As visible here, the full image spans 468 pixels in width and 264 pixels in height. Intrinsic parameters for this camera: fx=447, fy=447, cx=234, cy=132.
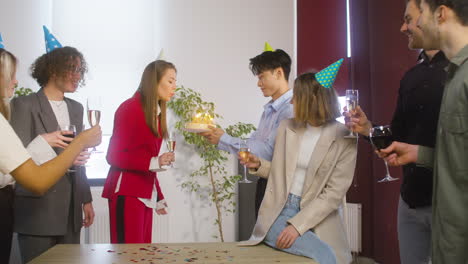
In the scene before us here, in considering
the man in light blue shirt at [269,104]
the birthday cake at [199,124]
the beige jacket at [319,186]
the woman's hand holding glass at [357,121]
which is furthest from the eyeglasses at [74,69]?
the woman's hand holding glass at [357,121]

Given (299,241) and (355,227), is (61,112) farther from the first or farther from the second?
(355,227)

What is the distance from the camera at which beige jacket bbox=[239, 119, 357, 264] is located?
2.10 m

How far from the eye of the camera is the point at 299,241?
203 cm

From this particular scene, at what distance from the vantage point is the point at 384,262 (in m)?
4.39

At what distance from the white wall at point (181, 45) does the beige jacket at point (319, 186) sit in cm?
280

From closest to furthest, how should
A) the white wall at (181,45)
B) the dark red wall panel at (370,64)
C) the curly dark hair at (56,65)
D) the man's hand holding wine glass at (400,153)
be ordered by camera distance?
the man's hand holding wine glass at (400,153)
the curly dark hair at (56,65)
the dark red wall panel at (370,64)
the white wall at (181,45)

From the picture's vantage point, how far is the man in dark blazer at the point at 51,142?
2.36 meters

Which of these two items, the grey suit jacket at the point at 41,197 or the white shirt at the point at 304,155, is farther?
the grey suit jacket at the point at 41,197

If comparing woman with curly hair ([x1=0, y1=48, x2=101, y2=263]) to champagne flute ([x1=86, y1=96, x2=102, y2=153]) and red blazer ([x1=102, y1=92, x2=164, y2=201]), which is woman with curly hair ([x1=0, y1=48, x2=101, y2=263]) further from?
red blazer ([x1=102, y1=92, x2=164, y2=201])

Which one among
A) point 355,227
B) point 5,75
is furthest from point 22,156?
point 355,227

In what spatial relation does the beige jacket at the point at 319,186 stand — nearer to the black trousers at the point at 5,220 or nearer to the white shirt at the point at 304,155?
the white shirt at the point at 304,155

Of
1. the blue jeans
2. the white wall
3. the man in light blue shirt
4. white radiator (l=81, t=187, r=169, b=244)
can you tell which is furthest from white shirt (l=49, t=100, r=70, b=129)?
the white wall

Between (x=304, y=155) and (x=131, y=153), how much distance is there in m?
1.03

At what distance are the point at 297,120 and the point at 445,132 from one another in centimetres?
98
